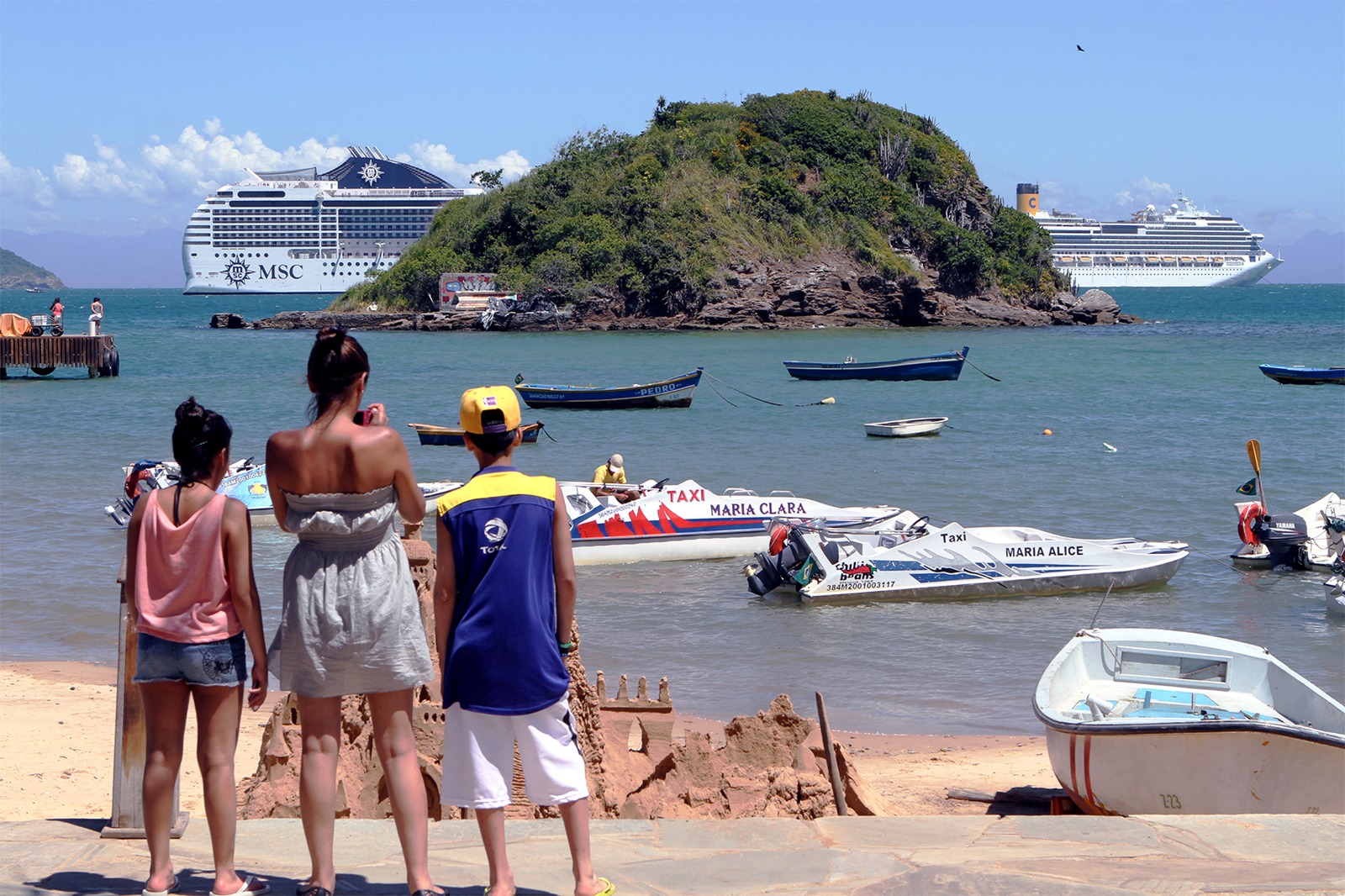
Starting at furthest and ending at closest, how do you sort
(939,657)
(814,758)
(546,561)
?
(939,657)
(814,758)
(546,561)

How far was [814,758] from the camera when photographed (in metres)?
6.60

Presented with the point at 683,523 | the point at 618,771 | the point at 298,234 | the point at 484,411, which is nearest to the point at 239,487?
the point at 683,523

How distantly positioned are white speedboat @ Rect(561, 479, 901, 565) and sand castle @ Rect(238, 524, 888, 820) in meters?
9.35

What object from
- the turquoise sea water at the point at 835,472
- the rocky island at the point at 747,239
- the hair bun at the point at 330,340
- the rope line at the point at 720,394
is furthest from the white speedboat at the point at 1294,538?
the rocky island at the point at 747,239

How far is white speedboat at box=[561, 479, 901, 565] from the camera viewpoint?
53.0 feet

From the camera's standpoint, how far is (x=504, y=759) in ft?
13.0

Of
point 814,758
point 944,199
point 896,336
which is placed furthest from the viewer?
point 944,199

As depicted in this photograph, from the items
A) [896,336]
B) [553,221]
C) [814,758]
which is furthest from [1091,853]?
[553,221]

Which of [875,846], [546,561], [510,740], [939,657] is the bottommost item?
[939,657]

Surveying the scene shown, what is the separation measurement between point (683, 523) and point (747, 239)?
6444 centimetres

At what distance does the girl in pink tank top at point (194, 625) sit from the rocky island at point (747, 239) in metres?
72.0

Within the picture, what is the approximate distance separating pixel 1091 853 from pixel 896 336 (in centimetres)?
6815

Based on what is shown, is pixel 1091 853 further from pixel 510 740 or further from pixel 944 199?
pixel 944 199

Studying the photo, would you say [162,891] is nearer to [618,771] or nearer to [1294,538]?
[618,771]
